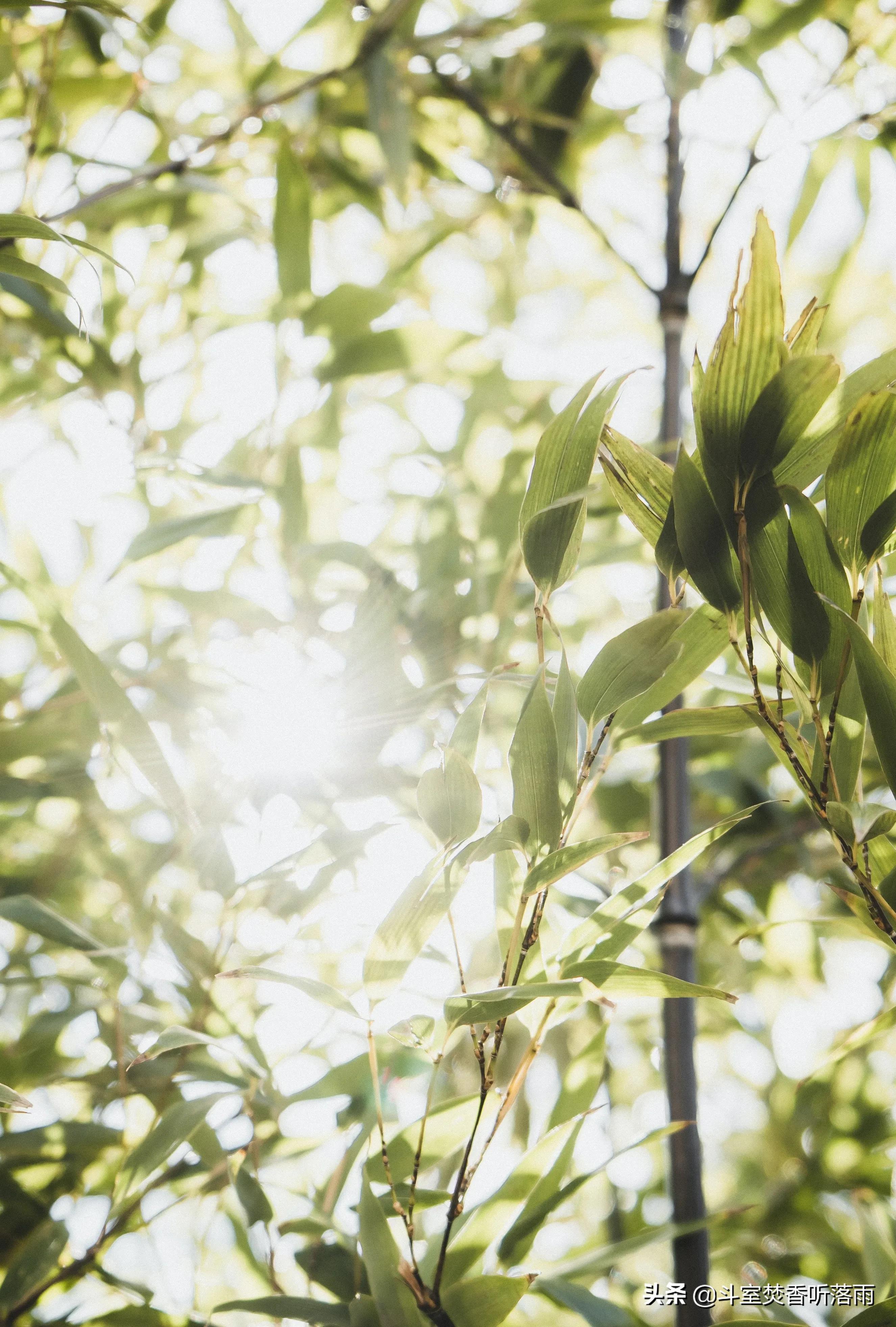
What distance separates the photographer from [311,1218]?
0.44m

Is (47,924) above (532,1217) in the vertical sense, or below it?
above

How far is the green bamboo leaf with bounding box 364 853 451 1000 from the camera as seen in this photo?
0.96ft

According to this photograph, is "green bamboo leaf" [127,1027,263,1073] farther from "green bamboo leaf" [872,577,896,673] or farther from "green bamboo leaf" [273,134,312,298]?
"green bamboo leaf" [273,134,312,298]

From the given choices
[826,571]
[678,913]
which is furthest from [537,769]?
[678,913]

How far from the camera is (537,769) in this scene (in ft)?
0.98

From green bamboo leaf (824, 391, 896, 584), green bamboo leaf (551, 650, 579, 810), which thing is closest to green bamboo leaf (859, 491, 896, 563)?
green bamboo leaf (824, 391, 896, 584)

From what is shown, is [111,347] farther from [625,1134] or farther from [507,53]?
[625,1134]

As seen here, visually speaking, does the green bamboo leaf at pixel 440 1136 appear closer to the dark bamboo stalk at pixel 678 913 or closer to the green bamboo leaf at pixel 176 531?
the dark bamboo stalk at pixel 678 913

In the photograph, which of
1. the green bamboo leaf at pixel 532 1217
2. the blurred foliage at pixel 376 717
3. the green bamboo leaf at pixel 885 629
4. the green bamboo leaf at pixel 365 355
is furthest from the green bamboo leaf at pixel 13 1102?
the green bamboo leaf at pixel 365 355

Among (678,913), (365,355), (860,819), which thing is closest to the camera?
(860,819)

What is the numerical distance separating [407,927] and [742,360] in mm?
208

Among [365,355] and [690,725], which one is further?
[365,355]

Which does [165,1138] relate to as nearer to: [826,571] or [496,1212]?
[496,1212]

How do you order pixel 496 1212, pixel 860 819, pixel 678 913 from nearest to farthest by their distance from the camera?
pixel 860 819
pixel 496 1212
pixel 678 913
